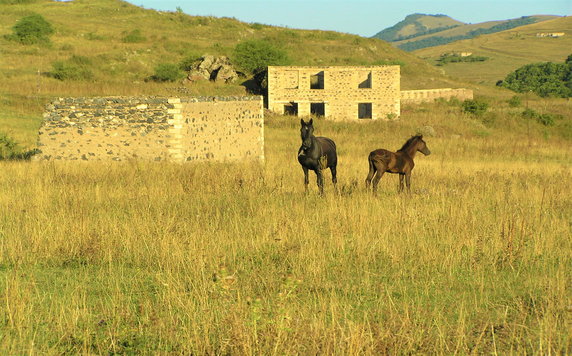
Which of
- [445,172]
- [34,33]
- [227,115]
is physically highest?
[34,33]

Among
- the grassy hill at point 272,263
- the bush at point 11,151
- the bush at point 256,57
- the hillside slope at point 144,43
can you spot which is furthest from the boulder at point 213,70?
the grassy hill at point 272,263

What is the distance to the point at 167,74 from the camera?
48.4m

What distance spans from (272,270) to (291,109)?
124ft

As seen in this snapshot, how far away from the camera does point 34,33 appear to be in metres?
60.0

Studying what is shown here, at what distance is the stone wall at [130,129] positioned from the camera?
19.7 metres

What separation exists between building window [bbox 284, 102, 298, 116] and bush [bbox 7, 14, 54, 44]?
87.0ft

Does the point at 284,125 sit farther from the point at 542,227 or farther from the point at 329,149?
the point at 542,227

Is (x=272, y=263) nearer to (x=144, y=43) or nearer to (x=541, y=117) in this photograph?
(x=541, y=117)

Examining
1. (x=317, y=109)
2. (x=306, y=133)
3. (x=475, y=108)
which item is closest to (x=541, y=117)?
(x=475, y=108)

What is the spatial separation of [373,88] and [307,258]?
35.6 metres

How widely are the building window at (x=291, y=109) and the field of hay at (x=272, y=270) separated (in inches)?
1119

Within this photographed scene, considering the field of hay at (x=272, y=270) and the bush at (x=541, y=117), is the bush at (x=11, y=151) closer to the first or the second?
the field of hay at (x=272, y=270)

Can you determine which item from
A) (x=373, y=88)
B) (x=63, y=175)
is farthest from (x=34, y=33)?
(x=63, y=175)

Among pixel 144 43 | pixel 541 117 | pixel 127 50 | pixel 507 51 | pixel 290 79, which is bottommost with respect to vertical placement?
pixel 541 117
